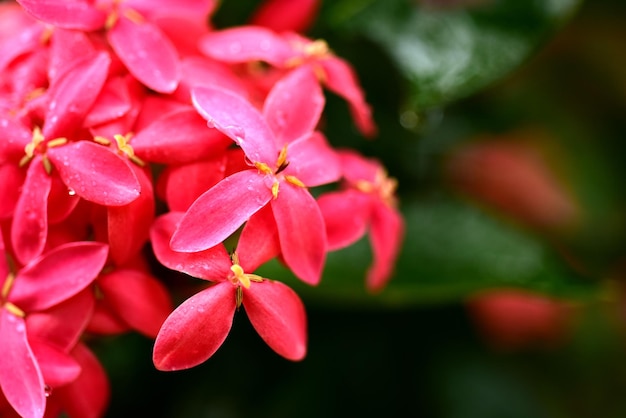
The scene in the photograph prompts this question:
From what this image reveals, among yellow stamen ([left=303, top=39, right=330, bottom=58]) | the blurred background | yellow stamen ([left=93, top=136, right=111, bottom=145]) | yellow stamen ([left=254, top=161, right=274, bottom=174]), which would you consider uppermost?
yellow stamen ([left=303, top=39, right=330, bottom=58])

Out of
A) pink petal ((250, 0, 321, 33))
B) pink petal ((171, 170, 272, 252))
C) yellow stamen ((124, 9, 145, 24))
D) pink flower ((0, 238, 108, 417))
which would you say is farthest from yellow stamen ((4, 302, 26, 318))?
pink petal ((250, 0, 321, 33))

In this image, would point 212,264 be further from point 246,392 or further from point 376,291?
point 246,392

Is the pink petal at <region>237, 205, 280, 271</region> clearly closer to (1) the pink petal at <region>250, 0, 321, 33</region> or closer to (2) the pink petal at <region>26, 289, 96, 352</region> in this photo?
(2) the pink petal at <region>26, 289, 96, 352</region>

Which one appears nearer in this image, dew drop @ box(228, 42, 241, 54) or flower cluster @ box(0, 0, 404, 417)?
flower cluster @ box(0, 0, 404, 417)

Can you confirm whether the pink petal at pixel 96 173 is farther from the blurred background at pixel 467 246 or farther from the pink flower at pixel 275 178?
the blurred background at pixel 467 246

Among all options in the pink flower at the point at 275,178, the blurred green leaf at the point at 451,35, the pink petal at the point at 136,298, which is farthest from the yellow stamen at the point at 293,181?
the blurred green leaf at the point at 451,35

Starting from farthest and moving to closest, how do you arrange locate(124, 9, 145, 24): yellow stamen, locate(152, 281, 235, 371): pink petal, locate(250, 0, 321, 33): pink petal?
locate(250, 0, 321, 33): pink petal → locate(124, 9, 145, 24): yellow stamen → locate(152, 281, 235, 371): pink petal

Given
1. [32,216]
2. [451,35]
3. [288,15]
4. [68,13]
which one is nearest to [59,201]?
[32,216]
